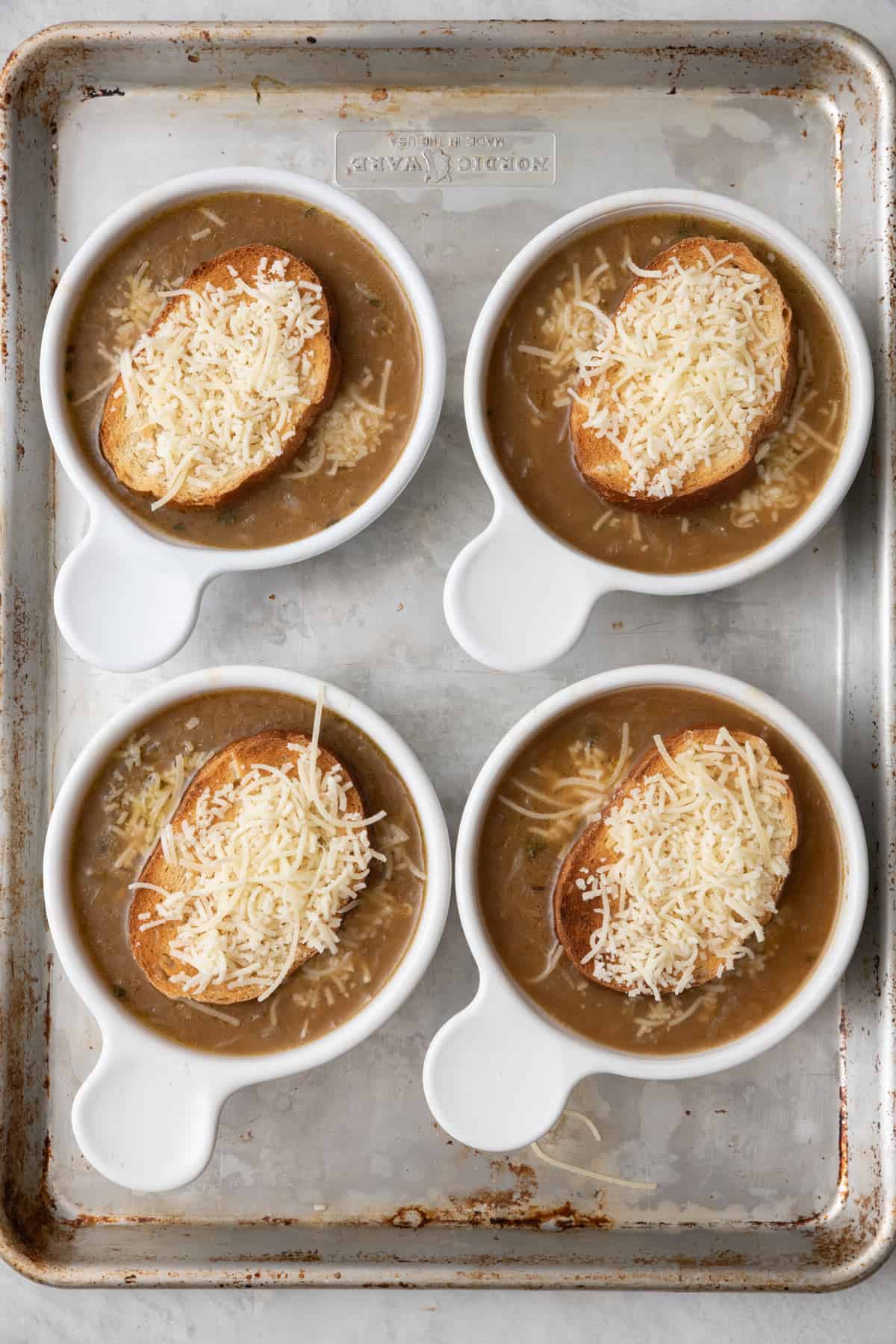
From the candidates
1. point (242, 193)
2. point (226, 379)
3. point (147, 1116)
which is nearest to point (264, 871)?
point (147, 1116)

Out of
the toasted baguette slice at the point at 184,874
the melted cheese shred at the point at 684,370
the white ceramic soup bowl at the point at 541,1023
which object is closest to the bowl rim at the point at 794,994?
the white ceramic soup bowl at the point at 541,1023

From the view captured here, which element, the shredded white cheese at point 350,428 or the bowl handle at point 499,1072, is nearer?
the bowl handle at point 499,1072

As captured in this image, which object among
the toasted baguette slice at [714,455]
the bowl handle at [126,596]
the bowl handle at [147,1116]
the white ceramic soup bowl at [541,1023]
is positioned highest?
the toasted baguette slice at [714,455]

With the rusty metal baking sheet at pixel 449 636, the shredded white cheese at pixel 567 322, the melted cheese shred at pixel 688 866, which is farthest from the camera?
the rusty metal baking sheet at pixel 449 636

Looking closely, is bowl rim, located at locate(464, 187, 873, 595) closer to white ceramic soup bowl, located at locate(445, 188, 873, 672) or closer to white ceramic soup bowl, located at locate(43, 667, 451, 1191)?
white ceramic soup bowl, located at locate(445, 188, 873, 672)

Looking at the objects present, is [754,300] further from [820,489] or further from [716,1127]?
[716,1127]

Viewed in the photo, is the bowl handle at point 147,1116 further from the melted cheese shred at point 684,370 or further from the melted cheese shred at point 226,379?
the melted cheese shred at point 684,370

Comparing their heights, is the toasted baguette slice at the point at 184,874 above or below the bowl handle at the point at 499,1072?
above
